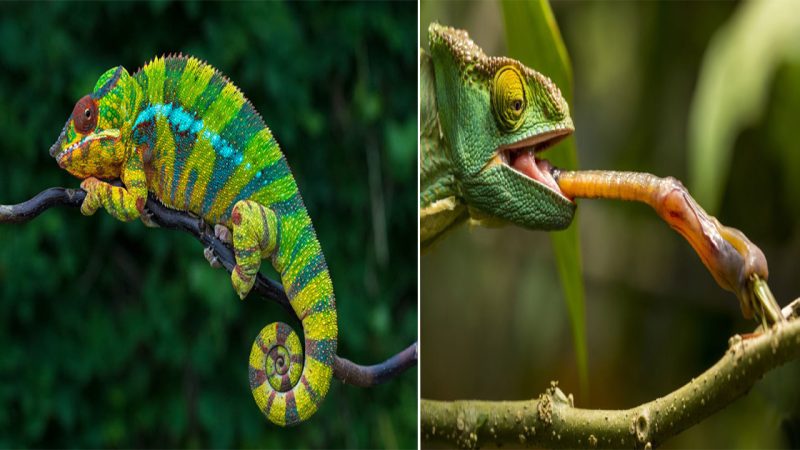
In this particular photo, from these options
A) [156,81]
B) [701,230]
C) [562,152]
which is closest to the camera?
[701,230]

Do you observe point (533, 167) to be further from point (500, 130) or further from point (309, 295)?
point (309, 295)

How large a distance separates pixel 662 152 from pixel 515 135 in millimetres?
142

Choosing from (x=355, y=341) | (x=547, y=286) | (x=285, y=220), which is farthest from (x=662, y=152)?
(x=355, y=341)

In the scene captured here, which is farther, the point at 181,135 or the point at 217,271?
the point at 217,271

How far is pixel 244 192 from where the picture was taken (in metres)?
0.89

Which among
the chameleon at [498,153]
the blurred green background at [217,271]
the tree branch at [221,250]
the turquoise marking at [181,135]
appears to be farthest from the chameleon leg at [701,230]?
the blurred green background at [217,271]

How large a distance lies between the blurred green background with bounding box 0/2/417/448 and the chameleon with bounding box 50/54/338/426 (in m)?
0.91

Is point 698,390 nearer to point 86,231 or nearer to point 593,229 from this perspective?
point 593,229

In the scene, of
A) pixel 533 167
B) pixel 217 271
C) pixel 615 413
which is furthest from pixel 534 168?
pixel 217 271

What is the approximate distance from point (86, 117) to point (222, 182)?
0.16 m

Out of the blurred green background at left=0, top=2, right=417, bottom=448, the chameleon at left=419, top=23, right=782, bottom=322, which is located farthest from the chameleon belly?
the blurred green background at left=0, top=2, right=417, bottom=448

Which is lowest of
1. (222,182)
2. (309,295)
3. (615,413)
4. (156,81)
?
(615,413)

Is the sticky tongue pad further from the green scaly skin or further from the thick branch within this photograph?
the thick branch

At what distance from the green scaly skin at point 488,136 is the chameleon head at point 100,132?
0.30 meters
